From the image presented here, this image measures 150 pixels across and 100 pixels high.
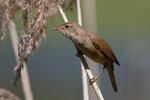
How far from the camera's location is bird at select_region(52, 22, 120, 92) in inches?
121

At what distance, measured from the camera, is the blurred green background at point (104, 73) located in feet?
14.5

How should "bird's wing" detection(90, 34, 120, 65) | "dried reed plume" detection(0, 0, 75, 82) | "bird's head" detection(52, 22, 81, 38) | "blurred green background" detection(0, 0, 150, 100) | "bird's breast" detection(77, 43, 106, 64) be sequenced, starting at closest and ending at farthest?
"dried reed plume" detection(0, 0, 75, 82)
"bird's head" detection(52, 22, 81, 38)
"bird's breast" detection(77, 43, 106, 64)
"bird's wing" detection(90, 34, 120, 65)
"blurred green background" detection(0, 0, 150, 100)

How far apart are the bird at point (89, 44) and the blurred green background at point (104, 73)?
2.27 feet

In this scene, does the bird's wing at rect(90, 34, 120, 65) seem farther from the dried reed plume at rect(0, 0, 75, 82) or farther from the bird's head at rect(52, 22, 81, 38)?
the dried reed plume at rect(0, 0, 75, 82)

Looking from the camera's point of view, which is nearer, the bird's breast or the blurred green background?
the bird's breast

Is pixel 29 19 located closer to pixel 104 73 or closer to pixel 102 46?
pixel 102 46

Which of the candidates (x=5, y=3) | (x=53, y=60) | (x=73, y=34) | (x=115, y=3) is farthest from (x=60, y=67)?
(x=5, y=3)

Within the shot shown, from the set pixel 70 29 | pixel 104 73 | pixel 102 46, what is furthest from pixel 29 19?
pixel 104 73

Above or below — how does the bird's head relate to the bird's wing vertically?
above

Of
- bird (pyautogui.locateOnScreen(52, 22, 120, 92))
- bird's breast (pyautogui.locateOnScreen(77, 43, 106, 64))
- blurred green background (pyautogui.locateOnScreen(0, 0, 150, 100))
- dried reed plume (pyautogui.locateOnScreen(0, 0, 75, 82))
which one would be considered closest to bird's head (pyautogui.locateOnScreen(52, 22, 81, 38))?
bird (pyautogui.locateOnScreen(52, 22, 120, 92))

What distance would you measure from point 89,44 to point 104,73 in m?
3.30

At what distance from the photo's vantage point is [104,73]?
6473 mm

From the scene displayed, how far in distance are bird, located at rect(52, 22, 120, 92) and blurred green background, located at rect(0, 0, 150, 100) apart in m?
0.69

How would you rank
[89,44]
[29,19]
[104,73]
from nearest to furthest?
[29,19] → [89,44] → [104,73]
